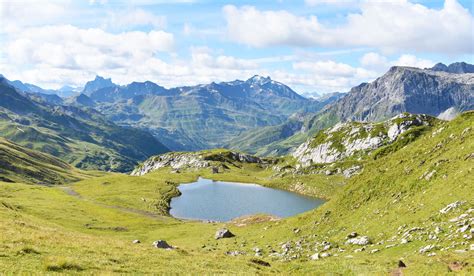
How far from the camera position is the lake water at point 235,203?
134m

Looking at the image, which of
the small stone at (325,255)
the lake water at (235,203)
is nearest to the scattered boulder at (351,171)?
the lake water at (235,203)

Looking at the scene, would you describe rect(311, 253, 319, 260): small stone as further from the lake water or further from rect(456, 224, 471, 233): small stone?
the lake water

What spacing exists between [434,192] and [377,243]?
10.1 metres

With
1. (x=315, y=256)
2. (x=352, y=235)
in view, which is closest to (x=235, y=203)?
(x=352, y=235)

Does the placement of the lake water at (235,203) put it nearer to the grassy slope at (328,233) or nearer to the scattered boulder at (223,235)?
the grassy slope at (328,233)

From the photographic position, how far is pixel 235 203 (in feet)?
505

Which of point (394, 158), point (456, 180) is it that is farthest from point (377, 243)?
point (394, 158)

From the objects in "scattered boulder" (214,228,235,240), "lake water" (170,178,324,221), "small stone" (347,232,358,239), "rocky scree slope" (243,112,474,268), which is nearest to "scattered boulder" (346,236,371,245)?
"rocky scree slope" (243,112,474,268)

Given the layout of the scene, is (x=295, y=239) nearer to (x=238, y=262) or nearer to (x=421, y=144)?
(x=238, y=262)

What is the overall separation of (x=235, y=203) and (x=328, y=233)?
99.3 meters

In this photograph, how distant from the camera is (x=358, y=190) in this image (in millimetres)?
65125

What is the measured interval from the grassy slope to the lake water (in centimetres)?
3591

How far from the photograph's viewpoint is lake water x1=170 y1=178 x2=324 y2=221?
440 feet

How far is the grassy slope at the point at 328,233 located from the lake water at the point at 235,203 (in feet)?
118
